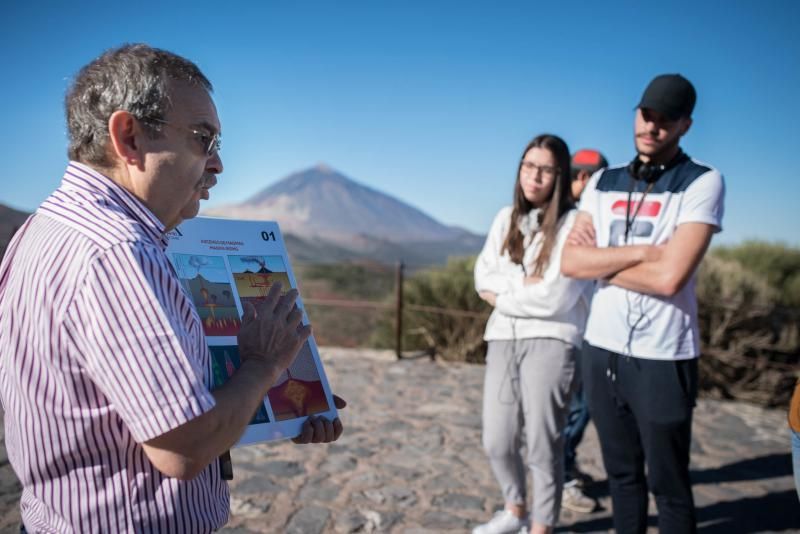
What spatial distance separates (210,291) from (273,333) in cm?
24

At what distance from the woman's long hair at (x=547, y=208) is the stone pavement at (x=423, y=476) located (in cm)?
165

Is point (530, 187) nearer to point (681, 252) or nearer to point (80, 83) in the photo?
point (681, 252)

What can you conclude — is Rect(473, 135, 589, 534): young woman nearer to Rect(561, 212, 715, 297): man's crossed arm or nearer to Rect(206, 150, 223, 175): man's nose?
Rect(561, 212, 715, 297): man's crossed arm

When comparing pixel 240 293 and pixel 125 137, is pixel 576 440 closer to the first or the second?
pixel 240 293

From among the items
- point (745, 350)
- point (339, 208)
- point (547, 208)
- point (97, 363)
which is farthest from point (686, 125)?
point (339, 208)

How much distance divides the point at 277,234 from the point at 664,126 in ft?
6.07

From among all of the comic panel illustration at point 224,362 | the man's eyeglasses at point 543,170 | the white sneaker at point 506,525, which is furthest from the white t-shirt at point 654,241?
the comic panel illustration at point 224,362

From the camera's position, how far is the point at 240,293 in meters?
1.47

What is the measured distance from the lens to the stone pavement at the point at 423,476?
3.58 meters

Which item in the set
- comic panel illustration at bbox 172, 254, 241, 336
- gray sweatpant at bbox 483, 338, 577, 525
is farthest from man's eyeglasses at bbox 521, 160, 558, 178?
comic panel illustration at bbox 172, 254, 241, 336

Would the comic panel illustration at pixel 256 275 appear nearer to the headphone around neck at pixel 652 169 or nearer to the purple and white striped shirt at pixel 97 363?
the purple and white striped shirt at pixel 97 363

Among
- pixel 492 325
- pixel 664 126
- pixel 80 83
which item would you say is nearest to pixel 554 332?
pixel 492 325

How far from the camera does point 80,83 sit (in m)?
1.22

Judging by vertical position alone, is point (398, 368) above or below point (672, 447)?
below
